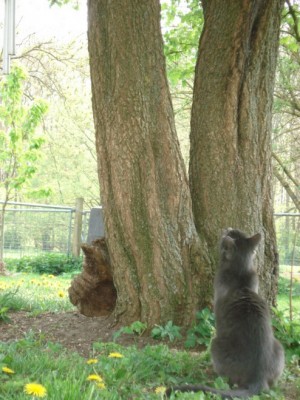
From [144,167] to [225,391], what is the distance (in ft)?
7.60

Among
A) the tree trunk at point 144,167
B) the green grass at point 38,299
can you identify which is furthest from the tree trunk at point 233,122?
the green grass at point 38,299

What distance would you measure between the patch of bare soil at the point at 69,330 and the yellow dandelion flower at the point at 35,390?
76.6 inches

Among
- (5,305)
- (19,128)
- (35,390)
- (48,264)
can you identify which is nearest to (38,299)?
(5,305)

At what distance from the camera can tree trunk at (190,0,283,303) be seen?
17.1 feet

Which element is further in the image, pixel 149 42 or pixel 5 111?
pixel 5 111

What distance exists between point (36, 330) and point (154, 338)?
134 cm

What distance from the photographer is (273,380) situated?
3781mm

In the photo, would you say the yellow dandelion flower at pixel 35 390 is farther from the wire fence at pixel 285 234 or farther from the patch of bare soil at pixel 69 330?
the wire fence at pixel 285 234

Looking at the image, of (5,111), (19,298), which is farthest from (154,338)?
(5,111)

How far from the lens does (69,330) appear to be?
5250mm

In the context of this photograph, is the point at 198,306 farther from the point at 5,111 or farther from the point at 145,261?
the point at 5,111

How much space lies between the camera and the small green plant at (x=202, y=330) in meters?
4.67

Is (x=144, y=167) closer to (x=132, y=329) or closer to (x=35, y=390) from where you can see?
(x=132, y=329)

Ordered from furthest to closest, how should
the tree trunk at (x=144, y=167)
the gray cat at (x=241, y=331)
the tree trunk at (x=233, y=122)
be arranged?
the tree trunk at (x=233, y=122)
the tree trunk at (x=144, y=167)
the gray cat at (x=241, y=331)
